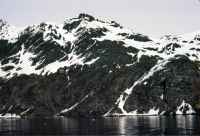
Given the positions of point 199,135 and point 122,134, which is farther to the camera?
point 122,134

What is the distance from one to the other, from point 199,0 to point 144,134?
7468 cm

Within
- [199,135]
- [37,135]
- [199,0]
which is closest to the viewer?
[199,0]

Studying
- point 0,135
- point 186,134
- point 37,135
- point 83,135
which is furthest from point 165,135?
point 0,135

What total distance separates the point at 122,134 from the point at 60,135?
22118mm

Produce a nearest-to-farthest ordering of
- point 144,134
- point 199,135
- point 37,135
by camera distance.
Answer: point 199,135, point 144,134, point 37,135

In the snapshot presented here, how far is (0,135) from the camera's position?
169750mm

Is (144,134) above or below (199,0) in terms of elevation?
below

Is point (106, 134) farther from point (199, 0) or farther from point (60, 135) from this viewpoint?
point (199, 0)

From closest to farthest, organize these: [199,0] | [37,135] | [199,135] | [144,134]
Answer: [199,0]
[199,135]
[144,134]
[37,135]

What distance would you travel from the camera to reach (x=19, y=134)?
17425 centimetres

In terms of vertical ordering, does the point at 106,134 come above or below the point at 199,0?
below

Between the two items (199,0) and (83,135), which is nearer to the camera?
(199,0)

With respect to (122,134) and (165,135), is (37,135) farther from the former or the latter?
(165,135)

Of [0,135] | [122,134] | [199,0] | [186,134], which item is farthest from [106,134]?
[199,0]
